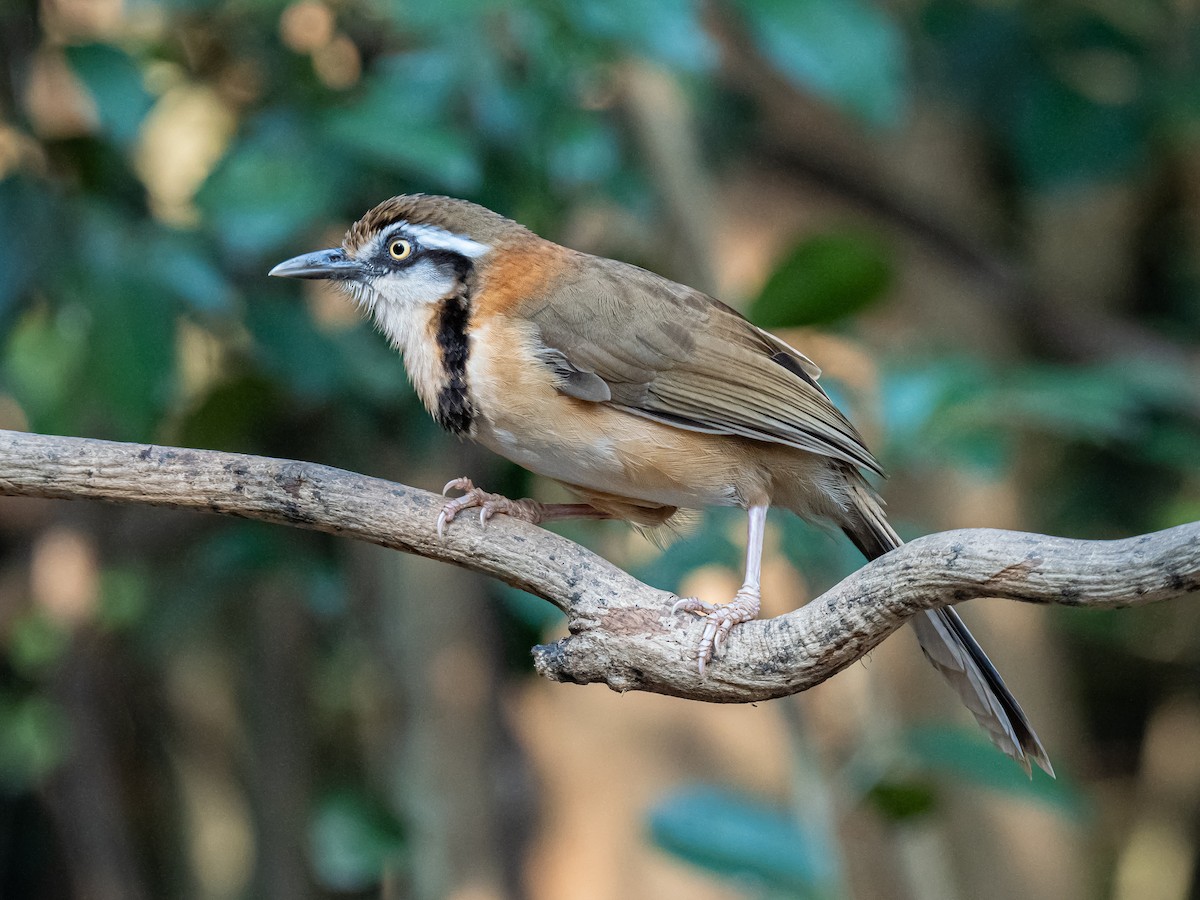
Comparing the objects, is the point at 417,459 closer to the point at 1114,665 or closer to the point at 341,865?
the point at 341,865

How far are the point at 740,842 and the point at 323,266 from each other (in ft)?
6.13

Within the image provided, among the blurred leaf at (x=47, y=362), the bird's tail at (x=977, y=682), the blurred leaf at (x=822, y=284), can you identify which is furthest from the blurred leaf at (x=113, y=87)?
the bird's tail at (x=977, y=682)

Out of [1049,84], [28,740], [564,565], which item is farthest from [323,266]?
[28,740]

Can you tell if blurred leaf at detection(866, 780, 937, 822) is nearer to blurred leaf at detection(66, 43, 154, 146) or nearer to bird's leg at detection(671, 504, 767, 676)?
bird's leg at detection(671, 504, 767, 676)

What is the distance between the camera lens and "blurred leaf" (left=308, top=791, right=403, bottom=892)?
465 centimetres

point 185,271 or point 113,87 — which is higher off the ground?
point 113,87

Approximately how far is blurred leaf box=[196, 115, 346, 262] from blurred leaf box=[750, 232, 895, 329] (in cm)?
124

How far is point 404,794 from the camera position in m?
5.00

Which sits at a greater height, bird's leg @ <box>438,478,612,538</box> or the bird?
the bird

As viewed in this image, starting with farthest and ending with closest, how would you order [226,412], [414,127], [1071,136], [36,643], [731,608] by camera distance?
[36,643] → [1071,136] → [226,412] → [414,127] → [731,608]

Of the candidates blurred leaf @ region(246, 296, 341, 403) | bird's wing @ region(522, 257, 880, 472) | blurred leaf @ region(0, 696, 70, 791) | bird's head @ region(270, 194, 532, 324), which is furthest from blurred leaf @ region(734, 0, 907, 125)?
blurred leaf @ region(0, 696, 70, 791)

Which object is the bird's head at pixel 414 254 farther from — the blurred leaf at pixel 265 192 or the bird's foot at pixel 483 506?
the bird's foot at pixel 483 506

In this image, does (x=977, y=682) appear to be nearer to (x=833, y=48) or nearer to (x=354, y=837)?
(x=833, y=48)

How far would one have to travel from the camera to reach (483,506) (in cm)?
302
